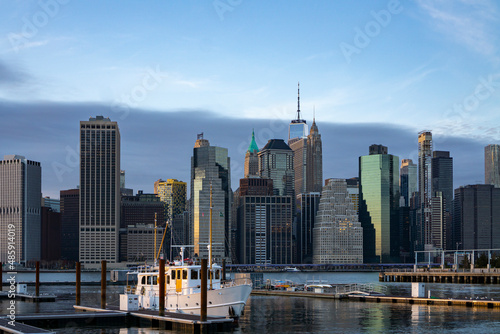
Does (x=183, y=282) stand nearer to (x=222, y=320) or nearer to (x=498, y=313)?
(x=222, y=320)

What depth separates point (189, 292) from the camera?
6297 centimetres

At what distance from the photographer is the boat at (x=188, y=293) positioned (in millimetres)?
60938

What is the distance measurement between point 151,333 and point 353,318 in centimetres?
2221

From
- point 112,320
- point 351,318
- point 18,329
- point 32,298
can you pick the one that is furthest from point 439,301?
point 32,298

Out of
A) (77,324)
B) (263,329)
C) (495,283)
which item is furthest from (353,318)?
(495,283)

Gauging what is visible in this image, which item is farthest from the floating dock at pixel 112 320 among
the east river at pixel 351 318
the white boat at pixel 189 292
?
the white boat at pixel 189 292

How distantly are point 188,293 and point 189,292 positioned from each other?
12 centimetres

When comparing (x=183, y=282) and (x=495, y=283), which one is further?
(x=495, y=283)

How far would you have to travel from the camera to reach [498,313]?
72.8 metres

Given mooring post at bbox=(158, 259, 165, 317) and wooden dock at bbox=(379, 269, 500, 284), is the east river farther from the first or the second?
wooden dock at bbox=(379, 269, 500, 284)

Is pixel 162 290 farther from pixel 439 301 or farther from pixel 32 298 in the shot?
pixel 32 298

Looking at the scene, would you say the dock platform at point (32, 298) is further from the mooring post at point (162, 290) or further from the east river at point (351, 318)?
the mooring post at point (162, 290)

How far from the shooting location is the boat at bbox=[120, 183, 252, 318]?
200 feet

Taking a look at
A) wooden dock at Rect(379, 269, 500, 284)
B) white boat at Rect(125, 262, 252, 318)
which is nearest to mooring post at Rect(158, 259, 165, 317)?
white boat at Rect(125, 262, 252, 318)
